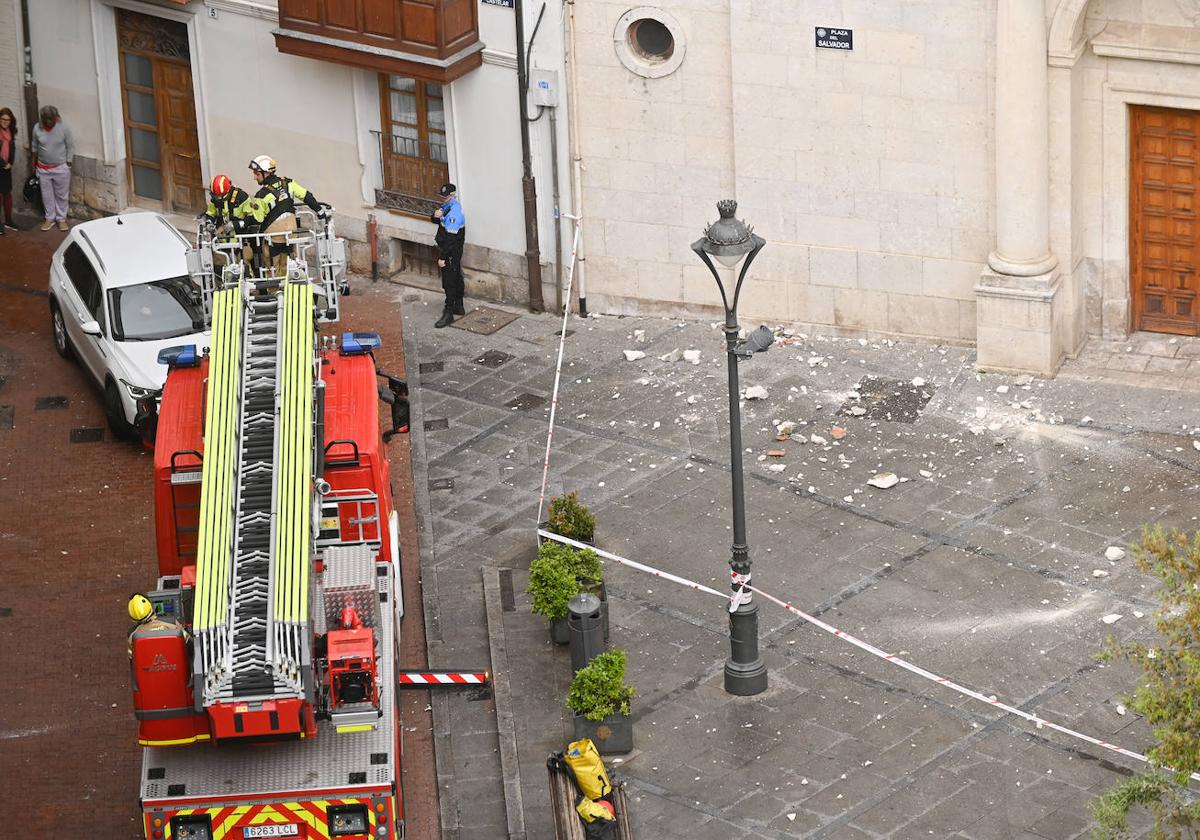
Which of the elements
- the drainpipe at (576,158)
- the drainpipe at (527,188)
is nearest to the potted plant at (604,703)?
the drainpipe at (576,158)

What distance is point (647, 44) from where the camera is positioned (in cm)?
2322

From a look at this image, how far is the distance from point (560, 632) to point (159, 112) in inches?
473

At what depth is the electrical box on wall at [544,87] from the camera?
23.6 metres

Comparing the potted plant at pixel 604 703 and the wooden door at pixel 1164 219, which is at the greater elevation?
the wooden door at pixel 1164 219

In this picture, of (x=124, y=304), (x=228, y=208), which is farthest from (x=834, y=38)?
(x=124, y=304)

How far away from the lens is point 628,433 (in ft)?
70.7

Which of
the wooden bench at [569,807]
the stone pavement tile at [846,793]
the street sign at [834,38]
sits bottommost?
the stone pavement tile at [846,793]

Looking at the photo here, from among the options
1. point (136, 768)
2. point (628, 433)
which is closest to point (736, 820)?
point (136, 768)

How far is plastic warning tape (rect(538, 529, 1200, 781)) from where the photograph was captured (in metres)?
16.2

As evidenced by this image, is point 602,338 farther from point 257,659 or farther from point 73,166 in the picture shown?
point 257,659

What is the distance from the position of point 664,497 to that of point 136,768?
219 inches

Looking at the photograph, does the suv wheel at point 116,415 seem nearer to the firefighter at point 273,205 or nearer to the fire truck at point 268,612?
the firefighter at point 273,205

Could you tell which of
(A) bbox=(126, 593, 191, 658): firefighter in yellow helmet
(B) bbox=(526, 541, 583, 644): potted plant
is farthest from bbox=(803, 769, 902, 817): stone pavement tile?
(A) bbox=(126, 593, 191, 658): firefighter in yellow helmet

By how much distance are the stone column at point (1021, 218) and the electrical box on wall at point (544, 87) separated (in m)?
4.86
